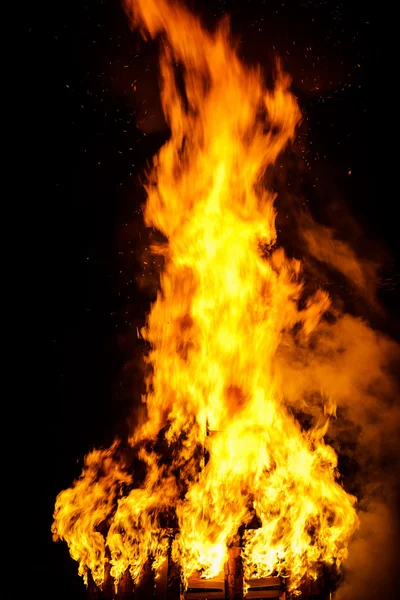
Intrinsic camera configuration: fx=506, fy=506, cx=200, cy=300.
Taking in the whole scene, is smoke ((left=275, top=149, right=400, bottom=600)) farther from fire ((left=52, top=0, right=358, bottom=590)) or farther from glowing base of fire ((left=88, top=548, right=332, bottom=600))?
glowing base of fire ((left=88, top=548, right=332, bottom=600))

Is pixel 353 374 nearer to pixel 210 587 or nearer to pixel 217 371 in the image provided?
pixel 217 371

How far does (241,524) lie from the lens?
384 centimetres

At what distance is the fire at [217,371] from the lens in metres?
3.94

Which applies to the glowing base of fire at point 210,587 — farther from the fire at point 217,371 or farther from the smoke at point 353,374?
the smoke at point 353,374

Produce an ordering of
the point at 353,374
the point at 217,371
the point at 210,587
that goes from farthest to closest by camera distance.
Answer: the point at 353,374 < the point at 217,371 < the point at 210,587

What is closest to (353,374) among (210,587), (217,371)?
(217,371)

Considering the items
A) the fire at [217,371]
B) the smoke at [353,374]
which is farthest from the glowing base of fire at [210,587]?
the smoke at [353,374]

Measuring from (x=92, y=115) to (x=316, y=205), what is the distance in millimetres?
3020

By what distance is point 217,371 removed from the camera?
17.3 feet

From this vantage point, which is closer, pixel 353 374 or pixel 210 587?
pixel 210 587

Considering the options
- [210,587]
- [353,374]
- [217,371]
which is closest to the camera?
[210,587]

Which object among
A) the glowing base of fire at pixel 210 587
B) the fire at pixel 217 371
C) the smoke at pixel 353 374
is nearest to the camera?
the glowing base of fire at pixel 210 587

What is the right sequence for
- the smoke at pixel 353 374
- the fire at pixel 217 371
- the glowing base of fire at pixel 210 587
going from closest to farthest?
the glowing base of fire at pixel 210 587 → the fire at pixel 217 371 → the smoke at pixel 353 374

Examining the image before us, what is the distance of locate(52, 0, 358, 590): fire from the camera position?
12.9 feet
